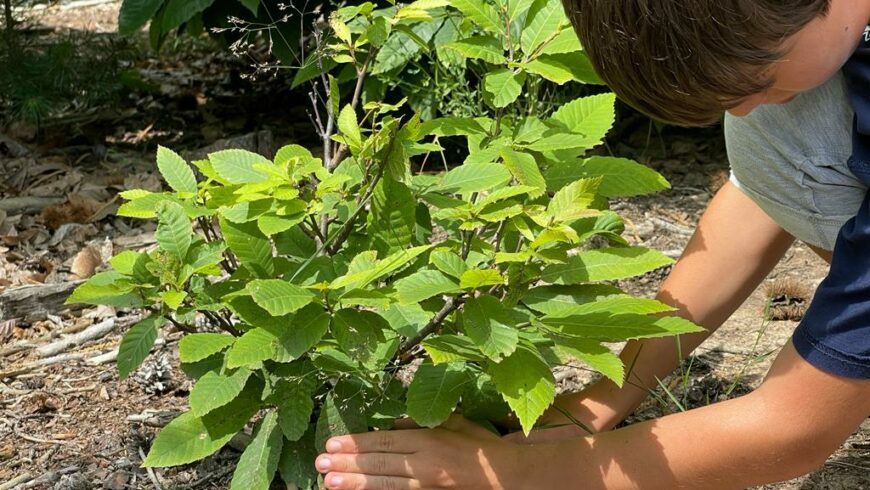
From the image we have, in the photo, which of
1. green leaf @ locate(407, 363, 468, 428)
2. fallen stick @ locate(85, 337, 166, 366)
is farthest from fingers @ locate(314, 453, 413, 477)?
fallen stick @ locate(85, 337, 166, 366)

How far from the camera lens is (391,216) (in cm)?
171

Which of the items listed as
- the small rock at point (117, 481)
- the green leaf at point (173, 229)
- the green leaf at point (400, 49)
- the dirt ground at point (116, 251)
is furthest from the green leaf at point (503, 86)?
the green leaf at point (400, 49)

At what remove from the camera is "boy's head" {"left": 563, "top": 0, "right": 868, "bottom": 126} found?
1.30m

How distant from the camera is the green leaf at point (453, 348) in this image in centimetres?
155

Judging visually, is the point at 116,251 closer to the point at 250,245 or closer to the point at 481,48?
the point at 250,245

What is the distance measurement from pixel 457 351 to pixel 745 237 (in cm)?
78

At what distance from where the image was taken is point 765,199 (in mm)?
1929

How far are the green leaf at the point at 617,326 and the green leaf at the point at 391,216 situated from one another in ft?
0.91

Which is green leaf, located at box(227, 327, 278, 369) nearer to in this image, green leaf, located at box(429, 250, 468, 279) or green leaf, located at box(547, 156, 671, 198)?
green leaf, located at box(429, 250, 468, 279)

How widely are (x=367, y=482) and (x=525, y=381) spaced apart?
1.25ft

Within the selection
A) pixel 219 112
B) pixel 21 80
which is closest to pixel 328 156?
pixel 21 80

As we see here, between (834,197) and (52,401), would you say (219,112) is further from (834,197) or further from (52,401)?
(834,197)

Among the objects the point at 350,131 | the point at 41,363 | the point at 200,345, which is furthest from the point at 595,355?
the point at 41,363

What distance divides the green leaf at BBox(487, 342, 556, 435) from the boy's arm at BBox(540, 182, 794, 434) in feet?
1.63
